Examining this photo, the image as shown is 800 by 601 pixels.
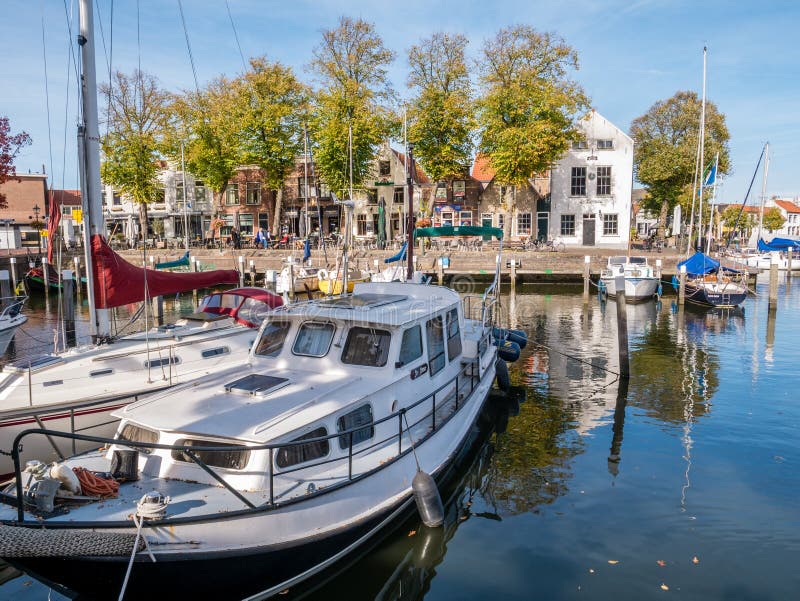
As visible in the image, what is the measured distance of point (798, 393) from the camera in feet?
51.5

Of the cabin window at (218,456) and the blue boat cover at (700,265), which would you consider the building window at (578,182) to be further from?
the cabin window at (218,456)

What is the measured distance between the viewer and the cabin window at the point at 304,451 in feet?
23.8

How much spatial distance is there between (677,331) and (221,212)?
44.7 metres

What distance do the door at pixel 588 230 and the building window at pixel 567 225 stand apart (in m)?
0.99

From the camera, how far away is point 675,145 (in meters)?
51.6

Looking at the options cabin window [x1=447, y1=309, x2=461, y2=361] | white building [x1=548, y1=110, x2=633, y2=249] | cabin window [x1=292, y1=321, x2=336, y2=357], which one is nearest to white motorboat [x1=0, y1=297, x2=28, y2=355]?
cabin window [x1=292, y1=321, x2=336, y2=357]

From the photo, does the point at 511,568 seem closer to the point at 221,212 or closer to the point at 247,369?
the point at 247,369

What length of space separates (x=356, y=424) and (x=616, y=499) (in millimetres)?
4999

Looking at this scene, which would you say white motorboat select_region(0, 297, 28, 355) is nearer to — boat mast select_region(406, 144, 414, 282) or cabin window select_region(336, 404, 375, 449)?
boat mast select_region(406, 144, 414, 282)

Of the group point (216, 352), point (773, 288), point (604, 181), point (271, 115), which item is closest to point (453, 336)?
point (216, 352)

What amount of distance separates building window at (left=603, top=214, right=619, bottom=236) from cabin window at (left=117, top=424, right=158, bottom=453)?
46666 millimetres

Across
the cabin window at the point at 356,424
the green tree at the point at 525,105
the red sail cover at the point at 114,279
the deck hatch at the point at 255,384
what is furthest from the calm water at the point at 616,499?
the green tree at the point at 525,105

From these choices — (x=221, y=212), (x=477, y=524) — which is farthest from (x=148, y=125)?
(x=477, y=524)

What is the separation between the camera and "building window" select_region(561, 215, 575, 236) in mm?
48875
